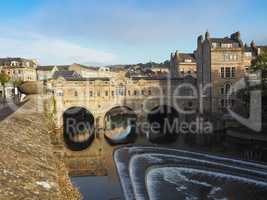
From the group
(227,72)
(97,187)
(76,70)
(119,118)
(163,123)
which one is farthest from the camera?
(76,70)

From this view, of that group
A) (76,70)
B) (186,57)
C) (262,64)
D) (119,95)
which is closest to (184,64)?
(186,57)

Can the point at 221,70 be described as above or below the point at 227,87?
above

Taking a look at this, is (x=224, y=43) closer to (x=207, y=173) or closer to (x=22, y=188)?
(x=207, y=173)

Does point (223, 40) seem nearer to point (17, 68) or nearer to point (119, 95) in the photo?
point (119, 95)

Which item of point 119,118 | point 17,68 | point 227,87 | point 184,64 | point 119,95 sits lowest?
point 119,118

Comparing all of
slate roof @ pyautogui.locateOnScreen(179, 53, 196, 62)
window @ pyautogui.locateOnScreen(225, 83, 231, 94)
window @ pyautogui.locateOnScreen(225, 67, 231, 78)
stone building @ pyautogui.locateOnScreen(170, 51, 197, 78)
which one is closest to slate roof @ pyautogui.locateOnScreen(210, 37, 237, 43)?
window @ pyautogui.locateOnScreen(225, 67, 231, 78)

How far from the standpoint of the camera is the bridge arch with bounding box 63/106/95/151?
39900 millimetres

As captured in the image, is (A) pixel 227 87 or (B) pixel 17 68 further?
(B) pixel 17 68

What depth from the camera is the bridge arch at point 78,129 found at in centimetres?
3990

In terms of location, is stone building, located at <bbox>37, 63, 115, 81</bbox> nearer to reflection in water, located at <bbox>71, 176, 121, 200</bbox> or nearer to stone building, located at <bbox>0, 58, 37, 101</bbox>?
stone building, located at <bbox>0, 58, 37, 101</bbox>

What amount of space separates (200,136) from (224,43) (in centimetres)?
1641

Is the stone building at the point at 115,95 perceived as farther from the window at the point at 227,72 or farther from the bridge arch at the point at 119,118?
the window at the point at 227,72

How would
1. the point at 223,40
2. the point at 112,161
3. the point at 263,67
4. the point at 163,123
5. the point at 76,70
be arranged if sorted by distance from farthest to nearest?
the point at 76,70, the point at 163,123, the point at 223,40, the point at 263,67, the point at 112,161

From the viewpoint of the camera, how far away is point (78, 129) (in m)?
50.8
